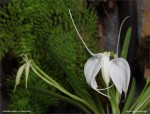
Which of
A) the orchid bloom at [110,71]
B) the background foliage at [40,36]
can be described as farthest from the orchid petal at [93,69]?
the background foliage at [40,36]

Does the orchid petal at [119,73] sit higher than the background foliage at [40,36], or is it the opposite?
the background foliage at [40,36]

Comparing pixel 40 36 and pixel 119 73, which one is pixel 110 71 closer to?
pixel 119 73

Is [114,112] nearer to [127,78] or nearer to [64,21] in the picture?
[127,78]

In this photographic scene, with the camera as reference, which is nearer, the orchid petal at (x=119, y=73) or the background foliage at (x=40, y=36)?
the orchid petal at (x=119, y=73)

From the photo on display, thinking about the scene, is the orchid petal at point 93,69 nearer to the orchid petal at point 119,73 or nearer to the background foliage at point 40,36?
the orchid petal at point 119,73

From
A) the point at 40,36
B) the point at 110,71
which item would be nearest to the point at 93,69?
the point at 110,71
